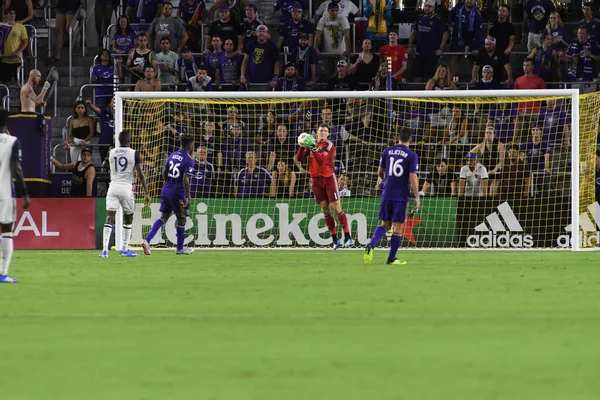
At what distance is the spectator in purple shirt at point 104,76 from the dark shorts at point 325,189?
6.81m

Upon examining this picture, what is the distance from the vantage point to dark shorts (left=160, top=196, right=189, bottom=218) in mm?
19812

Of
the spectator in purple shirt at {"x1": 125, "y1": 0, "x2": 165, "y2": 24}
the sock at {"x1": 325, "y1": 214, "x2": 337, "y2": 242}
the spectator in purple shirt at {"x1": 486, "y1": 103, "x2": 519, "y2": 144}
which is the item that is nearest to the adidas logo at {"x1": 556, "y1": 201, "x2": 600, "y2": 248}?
the spectator in purple shirt at {"x1": 486, "y1": 103, "x2": 519, "y2": 144}

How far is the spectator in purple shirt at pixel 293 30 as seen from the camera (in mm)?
26562

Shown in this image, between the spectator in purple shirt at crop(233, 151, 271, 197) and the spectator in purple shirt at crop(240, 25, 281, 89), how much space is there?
3432 millimetres

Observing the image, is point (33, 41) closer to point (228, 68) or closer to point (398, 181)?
point (228, 68)

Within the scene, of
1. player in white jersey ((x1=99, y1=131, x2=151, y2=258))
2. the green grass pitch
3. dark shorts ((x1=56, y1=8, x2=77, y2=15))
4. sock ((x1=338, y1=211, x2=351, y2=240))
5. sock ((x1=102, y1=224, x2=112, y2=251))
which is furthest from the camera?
dark shorts ((x1=56, y1=8, x2=77, y2=15))

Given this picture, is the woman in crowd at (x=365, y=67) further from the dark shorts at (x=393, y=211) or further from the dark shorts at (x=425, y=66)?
the dark shorts at (x=393, y=211)

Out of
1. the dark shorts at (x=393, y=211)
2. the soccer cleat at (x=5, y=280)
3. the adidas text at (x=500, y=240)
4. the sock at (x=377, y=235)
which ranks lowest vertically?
the adidas text at (x=500, y=240)

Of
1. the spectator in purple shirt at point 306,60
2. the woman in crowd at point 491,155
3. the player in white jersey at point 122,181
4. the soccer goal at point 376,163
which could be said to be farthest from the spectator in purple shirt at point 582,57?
the player in white jersey at point 122,181

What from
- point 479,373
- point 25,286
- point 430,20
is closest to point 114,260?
point 25,286

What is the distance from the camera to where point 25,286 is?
12.4m

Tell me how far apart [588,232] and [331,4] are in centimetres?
831

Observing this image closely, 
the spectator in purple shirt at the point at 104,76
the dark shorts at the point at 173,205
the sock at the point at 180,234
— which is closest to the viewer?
the dark shorts at the point at 173,205

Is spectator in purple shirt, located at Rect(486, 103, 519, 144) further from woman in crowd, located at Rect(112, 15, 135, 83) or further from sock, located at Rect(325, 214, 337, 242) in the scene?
woman in crowd, located at Rect(112, 15, 135, 83)
